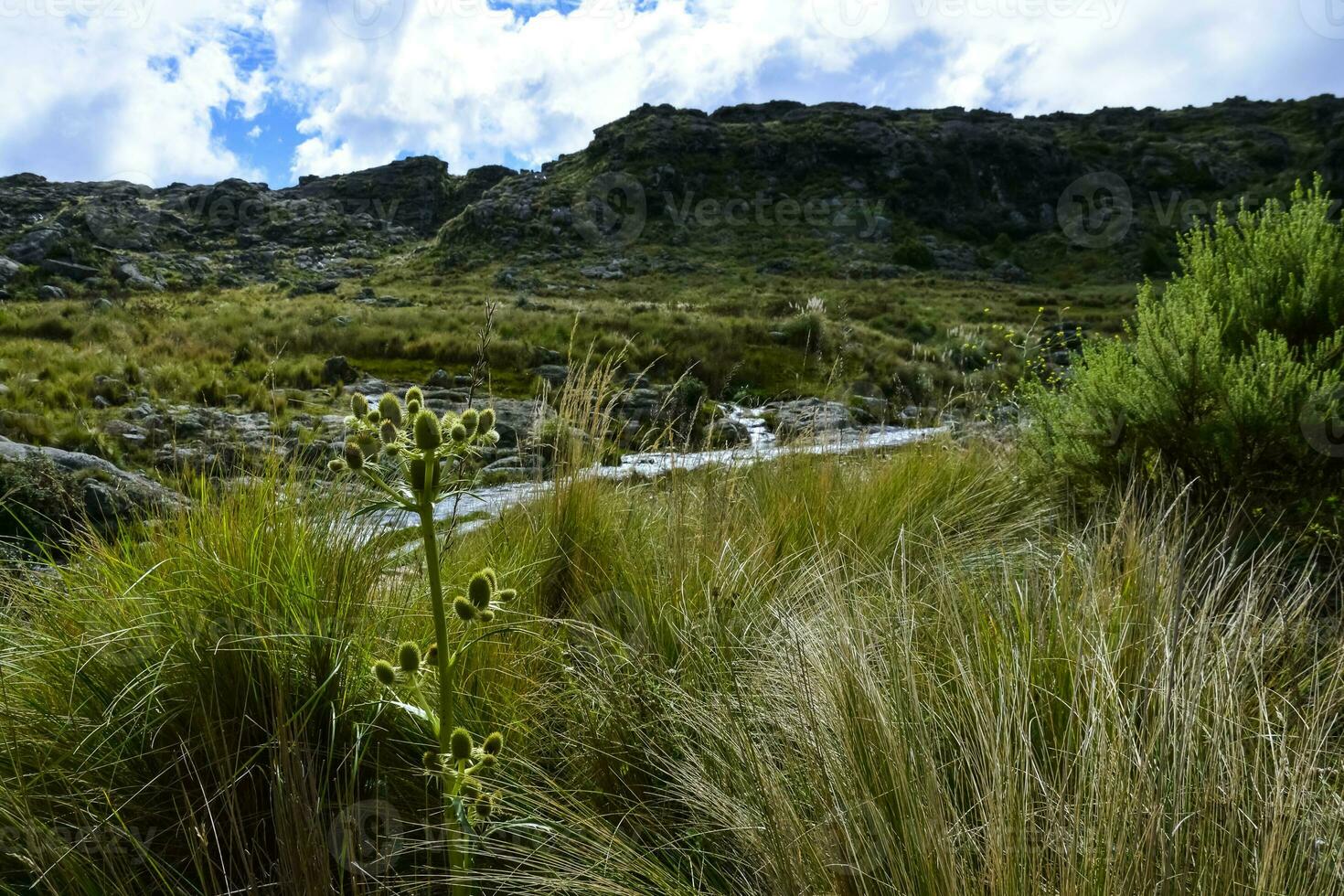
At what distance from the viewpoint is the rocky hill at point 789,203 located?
46.9 m

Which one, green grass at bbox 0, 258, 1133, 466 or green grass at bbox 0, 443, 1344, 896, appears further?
green grass at bbox 0, 258, 1133, 466

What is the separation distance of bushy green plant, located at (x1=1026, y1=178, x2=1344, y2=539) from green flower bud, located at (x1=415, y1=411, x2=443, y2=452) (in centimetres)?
308

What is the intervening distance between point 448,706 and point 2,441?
6.51m

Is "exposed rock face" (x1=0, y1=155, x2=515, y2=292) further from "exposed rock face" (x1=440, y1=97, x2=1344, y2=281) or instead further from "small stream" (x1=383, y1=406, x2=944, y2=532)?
"small stream" (x1=383, y1=406, x2=944, y2=532)

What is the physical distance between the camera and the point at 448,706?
3.36 feet

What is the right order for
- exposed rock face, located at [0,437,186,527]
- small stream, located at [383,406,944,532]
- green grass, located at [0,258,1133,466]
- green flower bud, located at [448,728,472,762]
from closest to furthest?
green flower bud, located at [448,728,472,762], small stream, located at [383,406,944,532], exposed rock face, located at [0,437,186,527], green grass, located at [0,258,1133,466]

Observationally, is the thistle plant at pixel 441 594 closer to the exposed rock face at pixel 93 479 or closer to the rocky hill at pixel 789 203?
the exposed rock face at pixel 93 479

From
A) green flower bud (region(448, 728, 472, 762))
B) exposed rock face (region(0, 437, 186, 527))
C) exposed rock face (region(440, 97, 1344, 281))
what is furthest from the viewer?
exposed rock face (region(440, 97, 1344, 281))

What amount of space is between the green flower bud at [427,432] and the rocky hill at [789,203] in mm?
38288

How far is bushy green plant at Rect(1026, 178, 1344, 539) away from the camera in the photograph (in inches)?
125

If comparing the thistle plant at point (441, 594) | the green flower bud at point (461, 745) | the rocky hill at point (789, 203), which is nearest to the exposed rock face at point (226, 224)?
the rocky hill at point (789, 203)

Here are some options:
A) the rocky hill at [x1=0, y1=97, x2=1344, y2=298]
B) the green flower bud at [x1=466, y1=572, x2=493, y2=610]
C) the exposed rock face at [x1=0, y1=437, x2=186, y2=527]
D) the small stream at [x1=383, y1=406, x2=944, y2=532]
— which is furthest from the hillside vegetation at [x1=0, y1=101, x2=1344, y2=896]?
the rocky hill at [x1=0, y1=97, x2=1344, y2=298]

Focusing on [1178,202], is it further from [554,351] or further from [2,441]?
[2,441]

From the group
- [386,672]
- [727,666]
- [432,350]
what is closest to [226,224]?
[432,350]
